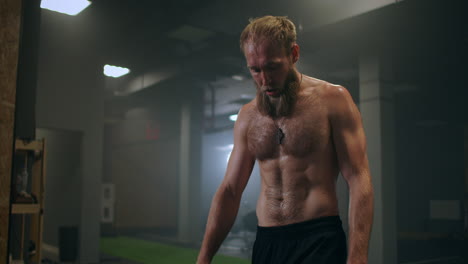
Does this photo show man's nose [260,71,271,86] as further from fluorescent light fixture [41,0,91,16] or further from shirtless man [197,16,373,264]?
fluorescent light fixture [41,0,91,16]

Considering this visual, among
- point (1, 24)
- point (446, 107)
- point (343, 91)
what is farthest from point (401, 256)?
point (1, 24)

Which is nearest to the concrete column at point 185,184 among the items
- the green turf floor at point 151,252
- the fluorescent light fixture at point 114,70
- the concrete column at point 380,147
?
the green turf floor at point 151,252

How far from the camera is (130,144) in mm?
11812

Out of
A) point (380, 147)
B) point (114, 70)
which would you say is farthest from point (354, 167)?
point (114, 70)

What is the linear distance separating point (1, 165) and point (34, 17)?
3.51m

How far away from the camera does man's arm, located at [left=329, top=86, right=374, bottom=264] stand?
4.02 ft

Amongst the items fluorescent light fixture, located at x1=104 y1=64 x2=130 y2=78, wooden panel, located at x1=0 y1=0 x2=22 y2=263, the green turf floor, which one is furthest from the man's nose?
fluorescent light fixture, located at x1=104 y1=64 x2=130 y2=78

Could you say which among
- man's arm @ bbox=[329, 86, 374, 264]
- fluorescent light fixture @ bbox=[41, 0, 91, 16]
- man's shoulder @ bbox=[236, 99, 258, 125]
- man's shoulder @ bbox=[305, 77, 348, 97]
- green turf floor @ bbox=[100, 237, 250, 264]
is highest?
fluorescent light fixture @ bbox=[41, 0, 91, 16]

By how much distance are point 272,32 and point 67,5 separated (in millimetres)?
4970

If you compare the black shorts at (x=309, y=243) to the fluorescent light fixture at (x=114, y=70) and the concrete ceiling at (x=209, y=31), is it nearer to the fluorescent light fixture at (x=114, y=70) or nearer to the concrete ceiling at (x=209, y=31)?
the concrete ceiling at (x=209, y=31)

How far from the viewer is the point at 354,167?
1.29 metres

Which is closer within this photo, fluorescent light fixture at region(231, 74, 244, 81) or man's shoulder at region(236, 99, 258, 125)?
man's shoulder at region(236, 99, 258, 125)

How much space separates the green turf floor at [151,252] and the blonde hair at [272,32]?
573cm

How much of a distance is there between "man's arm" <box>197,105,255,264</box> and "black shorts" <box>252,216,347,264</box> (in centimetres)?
16
